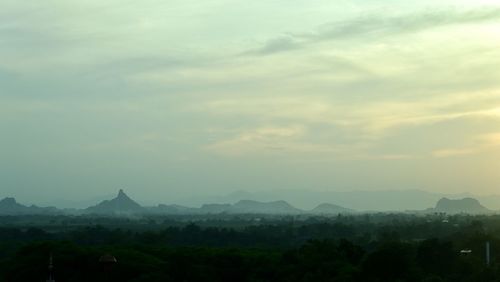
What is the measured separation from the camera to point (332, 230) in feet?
333

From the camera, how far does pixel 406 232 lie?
9531 centimetres

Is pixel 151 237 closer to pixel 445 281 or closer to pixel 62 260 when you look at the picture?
pixel 62 260

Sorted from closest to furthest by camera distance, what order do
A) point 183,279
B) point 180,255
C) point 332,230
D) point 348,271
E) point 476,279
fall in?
1. point 476,279
2. point 348,271
3. point 183,279
4. point 180,255
5. point 332,230

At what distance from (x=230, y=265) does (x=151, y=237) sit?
32.1 metres

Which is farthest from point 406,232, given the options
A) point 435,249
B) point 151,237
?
point 435,249

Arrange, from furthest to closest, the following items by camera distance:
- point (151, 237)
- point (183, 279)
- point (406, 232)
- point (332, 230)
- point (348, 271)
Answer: point (332, 230), point (406, 232), point (151, 237), point (183, 279), point (348, 271)

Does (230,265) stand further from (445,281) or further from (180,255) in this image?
(445,281)

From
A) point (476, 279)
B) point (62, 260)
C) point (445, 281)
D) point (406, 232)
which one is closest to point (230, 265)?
point (62, 260)

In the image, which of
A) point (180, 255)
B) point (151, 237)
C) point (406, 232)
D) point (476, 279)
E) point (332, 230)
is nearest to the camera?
point (476, 279)

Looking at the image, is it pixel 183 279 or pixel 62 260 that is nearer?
pixel 183 279

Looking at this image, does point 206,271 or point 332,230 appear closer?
point 206,271

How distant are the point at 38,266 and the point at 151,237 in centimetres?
3082

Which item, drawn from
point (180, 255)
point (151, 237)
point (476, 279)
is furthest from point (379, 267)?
point (151, 237)

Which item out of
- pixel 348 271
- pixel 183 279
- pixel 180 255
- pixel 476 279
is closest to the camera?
Answer: pixel 476 279
